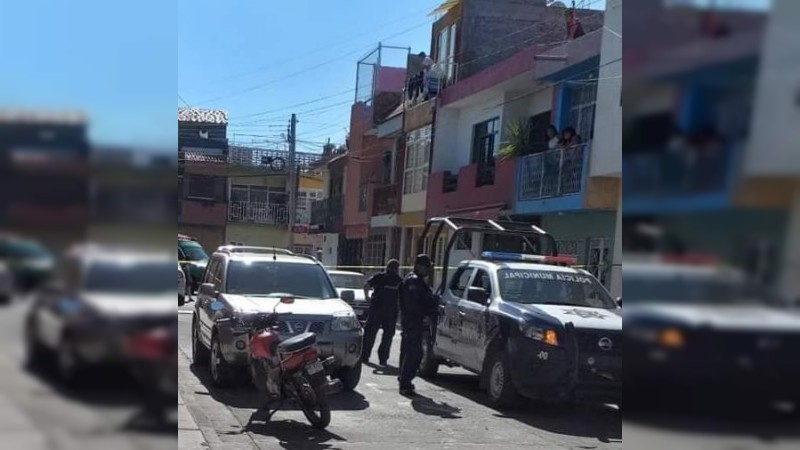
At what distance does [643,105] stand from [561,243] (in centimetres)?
1348

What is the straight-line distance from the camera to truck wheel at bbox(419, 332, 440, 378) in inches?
418

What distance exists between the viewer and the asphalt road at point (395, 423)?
696 centimetres

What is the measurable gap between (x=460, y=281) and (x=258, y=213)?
9.75ft

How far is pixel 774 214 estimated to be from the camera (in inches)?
48.5

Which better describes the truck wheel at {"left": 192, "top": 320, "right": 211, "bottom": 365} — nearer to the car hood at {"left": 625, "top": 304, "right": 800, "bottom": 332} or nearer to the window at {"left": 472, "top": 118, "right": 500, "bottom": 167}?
the car hood at {"left": 625, "top": 304, "right": 800, "bottom": 332}

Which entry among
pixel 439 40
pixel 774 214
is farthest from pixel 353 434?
pixel 439 40

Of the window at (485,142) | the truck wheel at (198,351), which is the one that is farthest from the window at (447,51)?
the truck wheel at (198,351)

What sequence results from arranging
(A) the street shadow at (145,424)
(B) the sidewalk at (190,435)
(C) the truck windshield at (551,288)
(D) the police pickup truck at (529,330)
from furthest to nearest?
(C) the truck windshield at (551,288) → (D) the police pickup truck at (529,330) → (B) the sidewalk at (190,435) → (A) the street shadow at (145,424)

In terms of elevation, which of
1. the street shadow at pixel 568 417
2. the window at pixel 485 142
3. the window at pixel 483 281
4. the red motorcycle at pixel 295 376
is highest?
the window at pixel 485 142

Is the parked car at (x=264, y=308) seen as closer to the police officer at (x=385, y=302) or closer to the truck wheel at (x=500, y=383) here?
the truck wheel at (x=500, y=383)

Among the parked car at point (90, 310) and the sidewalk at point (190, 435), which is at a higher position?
the parked car at point (90, 310)

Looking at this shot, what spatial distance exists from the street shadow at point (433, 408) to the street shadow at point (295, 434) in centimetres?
142

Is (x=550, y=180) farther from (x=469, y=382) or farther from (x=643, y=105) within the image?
(x=643, y=105)

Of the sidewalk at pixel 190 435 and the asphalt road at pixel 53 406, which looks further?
the sidewalk at pixel 190 435
